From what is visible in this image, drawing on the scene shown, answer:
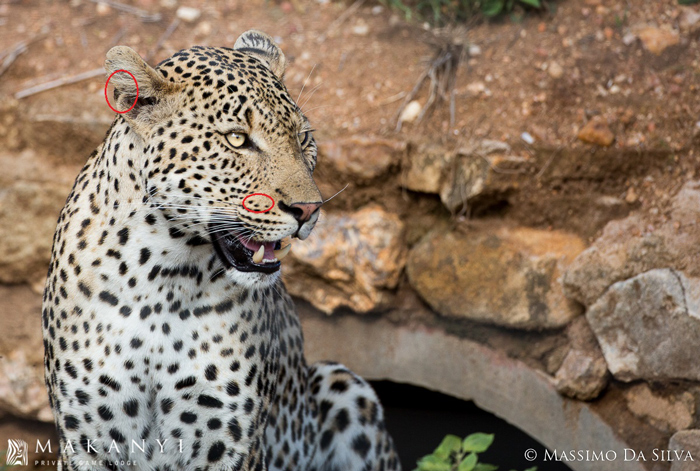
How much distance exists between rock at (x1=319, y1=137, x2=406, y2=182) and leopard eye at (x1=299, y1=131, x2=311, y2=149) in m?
2.27

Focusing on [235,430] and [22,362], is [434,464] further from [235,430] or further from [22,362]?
[22,362]

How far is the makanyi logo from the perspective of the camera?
6145 millimetres

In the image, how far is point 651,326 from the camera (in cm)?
484

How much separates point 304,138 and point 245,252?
0.62m

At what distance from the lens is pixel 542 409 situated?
5438 millimetres

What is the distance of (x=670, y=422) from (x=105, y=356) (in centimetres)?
344

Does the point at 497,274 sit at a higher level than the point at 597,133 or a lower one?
lower

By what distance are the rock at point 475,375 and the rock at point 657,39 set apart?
2576mm

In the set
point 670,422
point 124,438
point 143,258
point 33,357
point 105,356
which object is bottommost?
point 33,357

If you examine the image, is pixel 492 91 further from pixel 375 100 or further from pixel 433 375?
pixel 433 375

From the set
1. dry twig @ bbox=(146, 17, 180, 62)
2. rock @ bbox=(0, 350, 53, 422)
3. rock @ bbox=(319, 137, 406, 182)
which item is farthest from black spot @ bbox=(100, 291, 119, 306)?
dry twig @ bbox=(146, 17, 180, 62)

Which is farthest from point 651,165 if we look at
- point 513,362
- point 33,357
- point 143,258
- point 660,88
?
point 33,357

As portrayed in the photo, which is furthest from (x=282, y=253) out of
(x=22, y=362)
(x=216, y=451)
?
(x=22, y=362)

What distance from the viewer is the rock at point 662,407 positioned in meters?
4.67
